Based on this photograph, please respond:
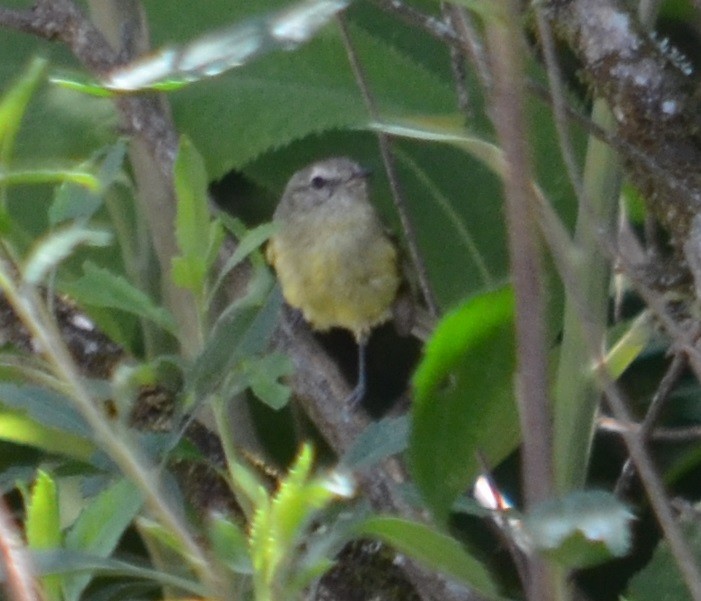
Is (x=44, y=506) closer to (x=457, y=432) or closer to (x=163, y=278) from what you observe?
(x=457, y=432)

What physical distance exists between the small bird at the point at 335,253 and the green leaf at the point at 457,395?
1179mm

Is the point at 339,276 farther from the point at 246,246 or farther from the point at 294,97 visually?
the point at 246,246

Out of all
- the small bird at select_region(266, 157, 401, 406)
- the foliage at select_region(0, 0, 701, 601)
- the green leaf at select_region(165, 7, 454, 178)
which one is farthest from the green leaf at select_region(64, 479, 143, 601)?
the small bird at select_region(266, 157, 401, 406)

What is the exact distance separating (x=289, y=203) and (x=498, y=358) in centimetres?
137

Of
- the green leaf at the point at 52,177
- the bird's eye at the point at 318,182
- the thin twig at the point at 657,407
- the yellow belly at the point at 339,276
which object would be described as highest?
the green leaf at the point at 52,177

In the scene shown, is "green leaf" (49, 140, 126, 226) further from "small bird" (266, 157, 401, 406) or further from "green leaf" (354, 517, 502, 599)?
"small bird" (266, 157, 401, 406)

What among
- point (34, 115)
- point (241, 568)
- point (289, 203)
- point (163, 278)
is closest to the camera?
point (241, 568)

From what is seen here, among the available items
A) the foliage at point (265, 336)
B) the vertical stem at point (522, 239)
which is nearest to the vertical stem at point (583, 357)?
the foliage at point (265, 336)

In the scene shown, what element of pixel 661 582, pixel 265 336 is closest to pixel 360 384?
pixel 661 582

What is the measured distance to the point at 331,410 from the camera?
3.58 feet

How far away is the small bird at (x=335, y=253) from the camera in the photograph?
204 cm

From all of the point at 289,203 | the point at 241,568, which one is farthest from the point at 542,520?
the point at 289,203

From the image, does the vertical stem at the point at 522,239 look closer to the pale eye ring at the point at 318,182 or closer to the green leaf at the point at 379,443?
the green leaf at the point at 379,443

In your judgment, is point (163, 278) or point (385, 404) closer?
point (163, 278)
